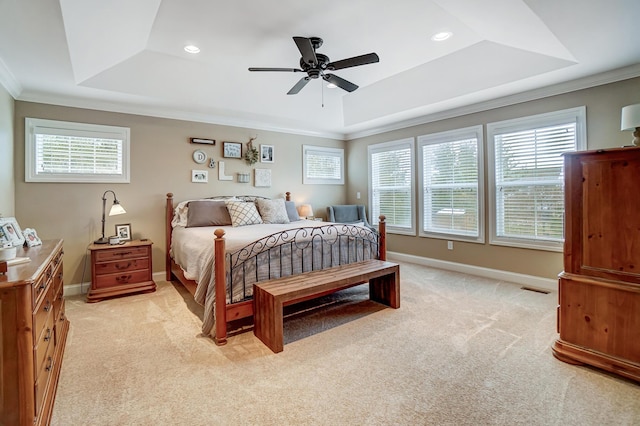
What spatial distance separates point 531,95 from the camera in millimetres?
3861

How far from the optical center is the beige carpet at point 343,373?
1.69 meters

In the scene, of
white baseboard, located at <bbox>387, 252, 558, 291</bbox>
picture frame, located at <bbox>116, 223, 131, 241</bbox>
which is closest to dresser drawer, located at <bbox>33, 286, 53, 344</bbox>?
picture frame, located at <bbox>116, 223, 131, 241</bbox>

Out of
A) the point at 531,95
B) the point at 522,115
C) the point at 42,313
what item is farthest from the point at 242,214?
the point at 531,95

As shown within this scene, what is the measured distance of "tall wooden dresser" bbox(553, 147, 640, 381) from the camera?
198cm

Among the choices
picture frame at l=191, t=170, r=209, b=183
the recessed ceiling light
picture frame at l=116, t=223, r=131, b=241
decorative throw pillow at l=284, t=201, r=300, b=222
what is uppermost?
the recessed ceiling light

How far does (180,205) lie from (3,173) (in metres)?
1.78

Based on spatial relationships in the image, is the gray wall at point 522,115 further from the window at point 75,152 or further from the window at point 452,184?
the window at point 75,152

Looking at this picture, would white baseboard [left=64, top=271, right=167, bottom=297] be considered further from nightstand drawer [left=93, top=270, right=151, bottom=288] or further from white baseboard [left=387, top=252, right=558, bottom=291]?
white baseboard [left=387, top=252, right=558, bottom=291]

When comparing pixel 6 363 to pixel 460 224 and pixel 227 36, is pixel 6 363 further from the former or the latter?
pixel 460 224

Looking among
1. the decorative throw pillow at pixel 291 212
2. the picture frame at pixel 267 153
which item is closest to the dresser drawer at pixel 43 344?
the decorative throw pillow at pixel 291 212

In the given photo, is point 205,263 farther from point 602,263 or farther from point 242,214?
point 602,263

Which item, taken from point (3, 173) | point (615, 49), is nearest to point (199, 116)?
point (3, 173)

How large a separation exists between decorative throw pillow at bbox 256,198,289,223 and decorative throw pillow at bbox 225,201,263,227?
138 mm

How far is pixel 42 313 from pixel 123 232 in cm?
258
